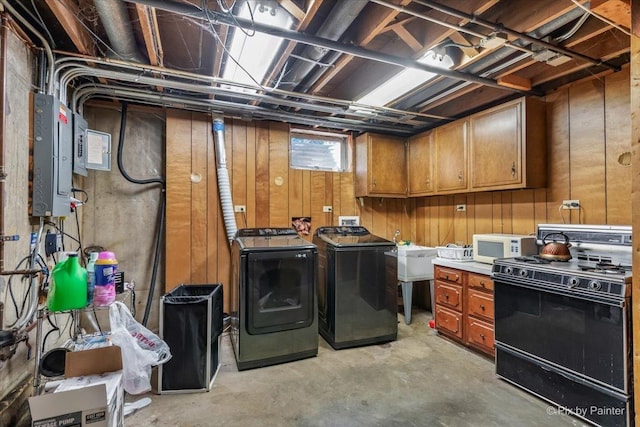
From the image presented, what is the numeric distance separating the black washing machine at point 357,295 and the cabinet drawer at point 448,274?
50cm

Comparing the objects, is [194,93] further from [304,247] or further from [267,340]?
[267,340]

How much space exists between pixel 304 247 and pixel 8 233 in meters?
1.93

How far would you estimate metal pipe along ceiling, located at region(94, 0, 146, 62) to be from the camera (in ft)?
5.62

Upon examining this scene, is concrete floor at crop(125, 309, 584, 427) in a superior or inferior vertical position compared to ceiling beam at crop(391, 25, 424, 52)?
inferior

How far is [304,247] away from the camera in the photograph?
2.77m

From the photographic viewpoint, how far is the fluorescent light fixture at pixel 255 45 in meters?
1.74

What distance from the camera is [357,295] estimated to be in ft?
9.83

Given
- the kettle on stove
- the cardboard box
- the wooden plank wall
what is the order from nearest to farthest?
the cardboard box → the kettle on stove → the wooden plank wall

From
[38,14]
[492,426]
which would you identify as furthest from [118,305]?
[492,426]

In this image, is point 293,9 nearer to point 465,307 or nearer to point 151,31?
point 151,31

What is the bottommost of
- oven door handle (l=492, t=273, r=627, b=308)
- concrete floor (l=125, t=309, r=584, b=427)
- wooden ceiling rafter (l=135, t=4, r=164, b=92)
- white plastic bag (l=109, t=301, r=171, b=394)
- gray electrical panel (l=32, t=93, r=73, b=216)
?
concrete floor (l=125, t=309, r=584, b=427)

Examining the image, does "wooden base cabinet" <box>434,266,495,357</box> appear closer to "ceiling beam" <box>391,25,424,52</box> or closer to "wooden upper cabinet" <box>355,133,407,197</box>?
"wooden upper cabinet" <box>355,133,407,197</box>

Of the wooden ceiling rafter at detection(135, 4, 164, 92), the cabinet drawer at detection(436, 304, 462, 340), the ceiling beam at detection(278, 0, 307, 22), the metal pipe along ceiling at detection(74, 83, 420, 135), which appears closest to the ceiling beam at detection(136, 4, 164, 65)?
the wooden ceiling rafter at detection(135, 4, 164, 92)

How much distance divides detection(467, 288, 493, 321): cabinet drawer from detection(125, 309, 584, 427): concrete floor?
41cm
